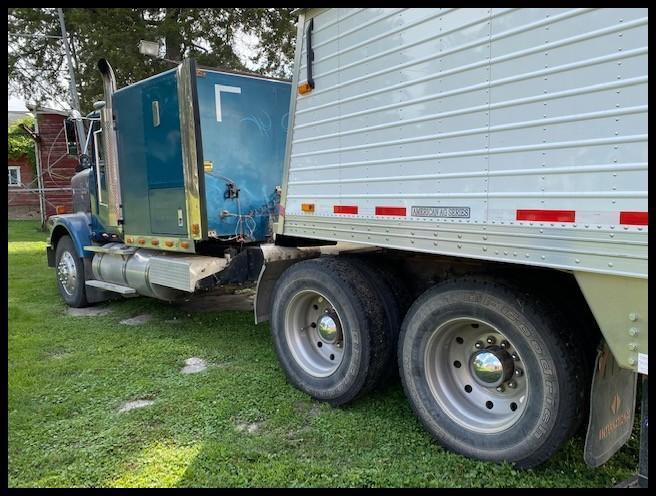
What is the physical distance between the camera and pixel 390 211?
3.47m

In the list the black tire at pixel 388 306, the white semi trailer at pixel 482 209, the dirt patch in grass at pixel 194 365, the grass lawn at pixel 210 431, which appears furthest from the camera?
the dirt patch in grass at pixel 194 365

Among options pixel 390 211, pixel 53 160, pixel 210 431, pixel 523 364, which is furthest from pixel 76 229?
pixel 53 160

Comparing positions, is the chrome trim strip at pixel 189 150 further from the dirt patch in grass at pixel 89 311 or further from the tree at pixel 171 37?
the tree at pixel 171 37

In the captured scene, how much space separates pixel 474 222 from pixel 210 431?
227 cm

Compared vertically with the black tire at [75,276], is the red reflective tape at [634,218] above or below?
above

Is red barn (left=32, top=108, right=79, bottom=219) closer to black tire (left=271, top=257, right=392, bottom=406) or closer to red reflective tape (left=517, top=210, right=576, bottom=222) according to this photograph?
black tire (left=271, top=257, right=392, bottom=406)

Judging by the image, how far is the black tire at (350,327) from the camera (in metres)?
3.79

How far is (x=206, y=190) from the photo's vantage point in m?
5.57

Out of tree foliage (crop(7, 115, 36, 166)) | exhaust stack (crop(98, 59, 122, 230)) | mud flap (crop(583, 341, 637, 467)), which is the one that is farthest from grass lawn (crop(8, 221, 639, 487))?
tree foliage (crop(7, 115, 36, 166))

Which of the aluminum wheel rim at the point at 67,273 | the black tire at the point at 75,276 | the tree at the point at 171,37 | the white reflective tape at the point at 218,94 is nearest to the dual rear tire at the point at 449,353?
the white reflective tape at the point at 218,94

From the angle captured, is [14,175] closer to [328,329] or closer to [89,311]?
[89,311]

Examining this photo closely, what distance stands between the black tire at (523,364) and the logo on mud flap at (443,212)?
0.40 m
